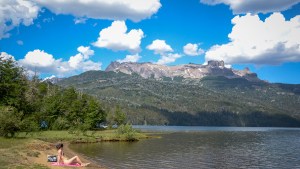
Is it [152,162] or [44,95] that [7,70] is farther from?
[44,95]

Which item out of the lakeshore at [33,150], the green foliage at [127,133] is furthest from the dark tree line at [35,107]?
the green foliage at [127,133]

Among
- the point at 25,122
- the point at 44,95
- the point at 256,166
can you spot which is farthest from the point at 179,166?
the point at 44,95

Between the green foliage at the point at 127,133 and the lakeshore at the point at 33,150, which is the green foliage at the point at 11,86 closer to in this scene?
the lakeshore at the point at 33,150

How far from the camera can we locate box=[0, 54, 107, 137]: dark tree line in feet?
208

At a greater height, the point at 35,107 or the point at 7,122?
the point at 35,107

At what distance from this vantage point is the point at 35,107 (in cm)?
8981

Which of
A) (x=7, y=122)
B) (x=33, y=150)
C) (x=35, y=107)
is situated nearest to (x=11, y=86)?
(x=35, y=107)

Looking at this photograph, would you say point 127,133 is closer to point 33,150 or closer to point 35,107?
point 35,107

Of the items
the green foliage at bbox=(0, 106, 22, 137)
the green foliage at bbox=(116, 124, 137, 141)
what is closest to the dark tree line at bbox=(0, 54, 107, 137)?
the green foliage at bbox=(0, 106, 22, 137)

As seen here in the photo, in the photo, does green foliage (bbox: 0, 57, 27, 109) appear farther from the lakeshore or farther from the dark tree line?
the lakeshore

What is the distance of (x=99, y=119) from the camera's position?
14950 centimetres

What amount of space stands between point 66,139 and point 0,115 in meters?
36.2

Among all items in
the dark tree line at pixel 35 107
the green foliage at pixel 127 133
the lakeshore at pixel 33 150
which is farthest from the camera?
the green foliage at pixel 127 133

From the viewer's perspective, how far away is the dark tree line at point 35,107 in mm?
63375
